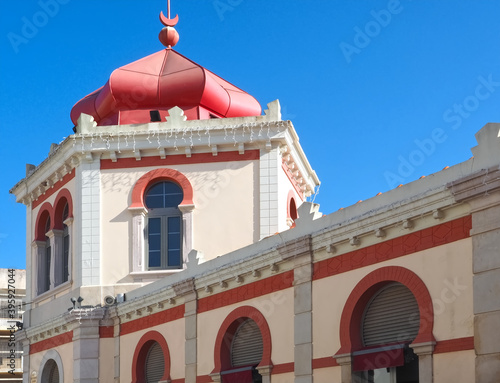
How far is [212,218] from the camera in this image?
76.8ft

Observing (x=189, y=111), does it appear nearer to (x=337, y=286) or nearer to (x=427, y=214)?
(x=337, y=286)

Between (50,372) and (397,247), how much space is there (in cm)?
1440

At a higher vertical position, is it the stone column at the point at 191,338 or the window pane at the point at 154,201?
the window pane at the point at 154,201

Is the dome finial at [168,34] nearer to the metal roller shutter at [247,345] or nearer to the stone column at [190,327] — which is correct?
the stone column at [190,327]

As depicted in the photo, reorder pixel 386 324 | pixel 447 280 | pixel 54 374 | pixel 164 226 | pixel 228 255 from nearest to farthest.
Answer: pixel 447 280
pixel 386 324
pixel 228 255
pixel 164 226
pixel 54 374

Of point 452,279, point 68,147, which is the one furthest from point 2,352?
point 452,279

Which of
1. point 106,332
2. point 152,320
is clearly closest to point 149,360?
point 152,320

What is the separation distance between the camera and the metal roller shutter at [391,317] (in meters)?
14.0

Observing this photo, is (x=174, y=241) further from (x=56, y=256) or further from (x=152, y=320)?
(x=56, y=256)

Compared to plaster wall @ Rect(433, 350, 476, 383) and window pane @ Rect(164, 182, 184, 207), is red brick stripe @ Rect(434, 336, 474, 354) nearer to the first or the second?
plaster wall @ Rect(433, 350, 476, 383)

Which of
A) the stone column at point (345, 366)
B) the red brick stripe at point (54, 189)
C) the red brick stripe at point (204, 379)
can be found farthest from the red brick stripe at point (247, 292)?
the red brick stripe at point (54, 189)

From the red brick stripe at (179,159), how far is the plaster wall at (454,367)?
11.3 metres

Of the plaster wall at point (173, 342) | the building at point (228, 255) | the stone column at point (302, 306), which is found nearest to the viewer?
the building at point (228, 255)

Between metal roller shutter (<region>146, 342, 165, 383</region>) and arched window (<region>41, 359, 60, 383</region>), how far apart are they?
14.7 feet
